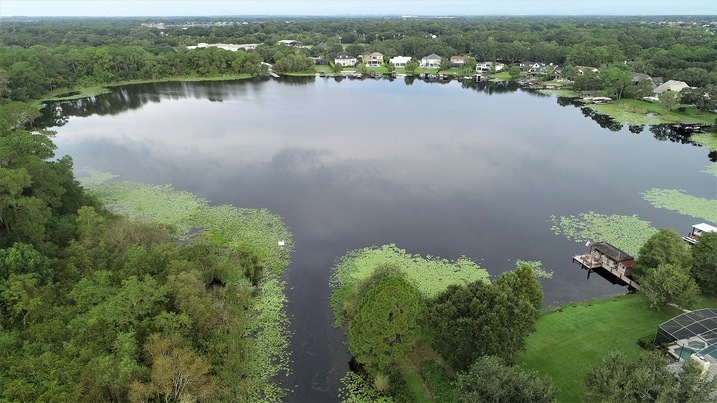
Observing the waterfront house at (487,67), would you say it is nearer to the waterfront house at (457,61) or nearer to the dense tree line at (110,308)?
the waterfront house at (457,61)

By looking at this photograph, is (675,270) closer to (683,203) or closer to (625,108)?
(683,203)

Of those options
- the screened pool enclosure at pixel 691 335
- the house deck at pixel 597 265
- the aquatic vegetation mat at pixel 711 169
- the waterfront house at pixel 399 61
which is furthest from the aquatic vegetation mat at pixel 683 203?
the waterfront house at pixel 399 61

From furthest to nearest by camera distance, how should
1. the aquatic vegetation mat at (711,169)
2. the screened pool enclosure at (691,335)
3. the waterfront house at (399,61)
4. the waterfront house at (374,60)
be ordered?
the waterfront house at (374,60) → the waterfront house at (399,61) → the aquatic vegetation mat at (711,169) → the screened pool enclosure at (691,335)

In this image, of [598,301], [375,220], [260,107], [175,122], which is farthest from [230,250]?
[260,107]

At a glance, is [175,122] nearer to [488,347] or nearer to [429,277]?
Result: [429,277]

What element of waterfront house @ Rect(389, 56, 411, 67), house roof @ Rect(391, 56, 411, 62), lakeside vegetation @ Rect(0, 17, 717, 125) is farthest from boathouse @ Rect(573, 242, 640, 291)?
house roof @ Rect(391, 56, 411, 62)

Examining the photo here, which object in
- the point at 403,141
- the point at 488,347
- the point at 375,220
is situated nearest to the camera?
the point at 488,347

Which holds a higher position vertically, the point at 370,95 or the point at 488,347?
the point at 488,347
